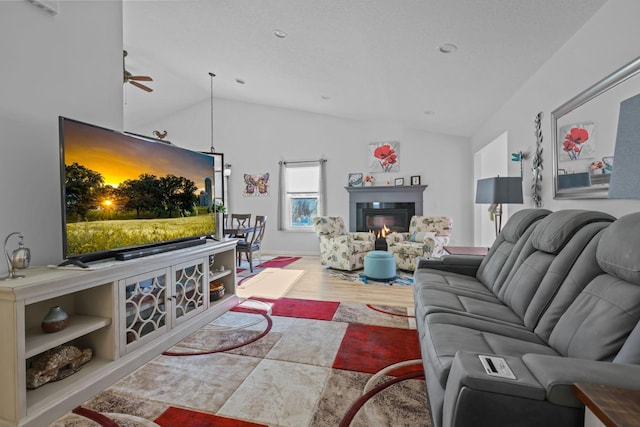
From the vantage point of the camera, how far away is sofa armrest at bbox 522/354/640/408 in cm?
83

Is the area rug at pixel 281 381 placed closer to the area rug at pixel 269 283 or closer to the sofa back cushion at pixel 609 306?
the sofa back cushion at pixel 609 306

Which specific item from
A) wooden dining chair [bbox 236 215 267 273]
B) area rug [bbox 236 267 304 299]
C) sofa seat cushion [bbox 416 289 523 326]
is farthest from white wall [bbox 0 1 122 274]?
wooden dining chair [bbox 236 215 267 273]

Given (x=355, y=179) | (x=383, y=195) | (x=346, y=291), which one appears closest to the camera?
(x=346, y=291)

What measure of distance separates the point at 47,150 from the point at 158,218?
2.68ft

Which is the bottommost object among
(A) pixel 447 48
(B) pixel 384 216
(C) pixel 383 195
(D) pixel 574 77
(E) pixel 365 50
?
(B) pixel 384 216

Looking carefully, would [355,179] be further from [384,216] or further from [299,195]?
[299,195]

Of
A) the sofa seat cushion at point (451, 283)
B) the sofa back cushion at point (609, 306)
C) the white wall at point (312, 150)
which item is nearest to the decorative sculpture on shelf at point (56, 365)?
the sofa seat cushion at point (451, 283)

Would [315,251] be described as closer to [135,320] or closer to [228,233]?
[228,233]

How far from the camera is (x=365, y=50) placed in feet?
10.2

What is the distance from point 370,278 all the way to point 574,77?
3.18 meters

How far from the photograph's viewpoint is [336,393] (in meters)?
1.78

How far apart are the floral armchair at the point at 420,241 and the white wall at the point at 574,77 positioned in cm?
163

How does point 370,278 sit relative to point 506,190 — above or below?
below

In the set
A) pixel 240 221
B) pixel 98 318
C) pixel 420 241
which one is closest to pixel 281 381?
pixel 98 318
